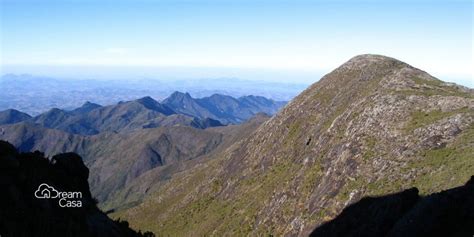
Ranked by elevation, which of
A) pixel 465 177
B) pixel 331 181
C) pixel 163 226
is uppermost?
pixel 465 177

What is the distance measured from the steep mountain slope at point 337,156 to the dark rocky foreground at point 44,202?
32921 millimetres

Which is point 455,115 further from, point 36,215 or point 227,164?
point 227,164

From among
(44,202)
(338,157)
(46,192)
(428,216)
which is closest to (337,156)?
(338,157)

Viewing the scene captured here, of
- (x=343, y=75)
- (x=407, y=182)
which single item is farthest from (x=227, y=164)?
(x=407, y=182)

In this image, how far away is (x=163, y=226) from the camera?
112 m

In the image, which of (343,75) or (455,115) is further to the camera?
(343,75)

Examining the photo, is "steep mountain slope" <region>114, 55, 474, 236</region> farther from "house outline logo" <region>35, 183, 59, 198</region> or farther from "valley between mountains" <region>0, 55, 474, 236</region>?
"house outline logo" <region>35, 183, 59, 198</region>

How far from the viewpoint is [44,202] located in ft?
89.7

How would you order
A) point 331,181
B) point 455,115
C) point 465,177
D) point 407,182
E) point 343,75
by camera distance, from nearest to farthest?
point 465,177 → point 407,182 → point 455,115 → point 331,181 → point 343,75

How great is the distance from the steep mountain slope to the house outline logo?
36406 mm

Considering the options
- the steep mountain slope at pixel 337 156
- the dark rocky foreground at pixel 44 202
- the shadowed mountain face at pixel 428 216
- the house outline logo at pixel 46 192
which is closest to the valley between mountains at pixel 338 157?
the steep mountain slope at pixel 337 156

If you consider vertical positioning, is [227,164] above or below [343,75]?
below

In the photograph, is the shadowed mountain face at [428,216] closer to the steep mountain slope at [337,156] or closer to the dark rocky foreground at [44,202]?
the steep mountain slope at [337,156]

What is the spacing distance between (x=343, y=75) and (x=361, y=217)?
80.4m
